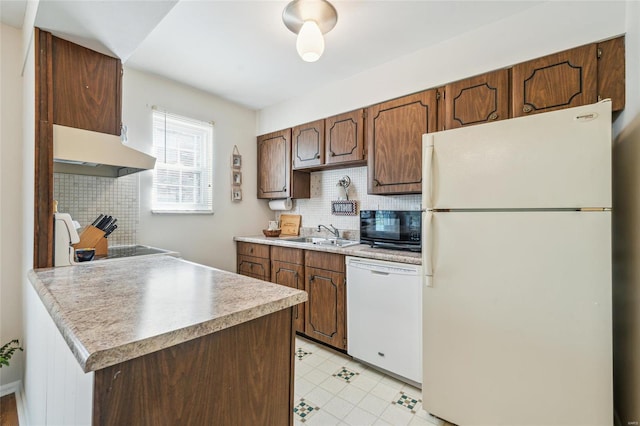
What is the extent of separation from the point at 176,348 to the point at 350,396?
1.54 metres

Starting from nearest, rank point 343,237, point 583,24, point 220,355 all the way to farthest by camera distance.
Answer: point 220,355 → point 583,24 → point 343,237

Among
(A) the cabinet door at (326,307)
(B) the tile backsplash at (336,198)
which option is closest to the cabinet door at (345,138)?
(B) the tile backsplash at (336,198)

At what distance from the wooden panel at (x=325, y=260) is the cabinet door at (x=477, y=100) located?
50.7 inches

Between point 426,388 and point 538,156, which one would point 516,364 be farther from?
point 538,156

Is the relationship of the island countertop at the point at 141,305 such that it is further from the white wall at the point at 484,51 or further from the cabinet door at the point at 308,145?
the white wall at the point at 484,51

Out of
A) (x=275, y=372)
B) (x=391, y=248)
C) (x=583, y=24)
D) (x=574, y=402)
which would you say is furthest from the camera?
(x=391, y=248)

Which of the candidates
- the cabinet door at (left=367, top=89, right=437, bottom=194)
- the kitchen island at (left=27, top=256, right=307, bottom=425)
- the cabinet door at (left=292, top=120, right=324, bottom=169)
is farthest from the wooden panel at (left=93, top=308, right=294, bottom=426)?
the cabinet door at (left=292, top=120, right=324, bottom=169)

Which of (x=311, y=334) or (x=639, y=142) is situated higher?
(x=639, y=142)

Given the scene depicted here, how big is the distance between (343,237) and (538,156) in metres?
1.89

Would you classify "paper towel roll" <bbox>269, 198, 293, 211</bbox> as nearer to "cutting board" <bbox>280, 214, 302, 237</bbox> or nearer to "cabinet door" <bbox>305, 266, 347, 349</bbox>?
"cutting board" <bbox>280, 214, 302, 237</bbox>

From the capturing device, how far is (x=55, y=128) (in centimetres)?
136

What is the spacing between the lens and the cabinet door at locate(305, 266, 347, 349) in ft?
7.48

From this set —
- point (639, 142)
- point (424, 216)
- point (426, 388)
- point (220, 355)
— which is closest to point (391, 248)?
point (424, 216)

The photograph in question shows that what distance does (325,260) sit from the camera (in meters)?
2.38
